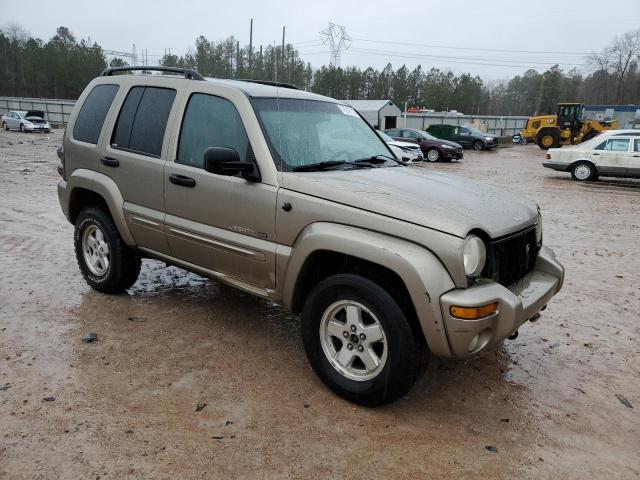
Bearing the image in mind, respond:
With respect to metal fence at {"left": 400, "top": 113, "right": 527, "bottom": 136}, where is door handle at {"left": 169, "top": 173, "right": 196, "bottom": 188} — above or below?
below

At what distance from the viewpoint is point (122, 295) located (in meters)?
5.00

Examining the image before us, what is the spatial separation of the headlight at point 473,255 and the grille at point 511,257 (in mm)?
100

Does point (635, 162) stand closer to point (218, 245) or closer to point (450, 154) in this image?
point (450, 154)

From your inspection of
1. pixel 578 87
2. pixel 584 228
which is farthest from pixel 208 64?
pixel 584 228

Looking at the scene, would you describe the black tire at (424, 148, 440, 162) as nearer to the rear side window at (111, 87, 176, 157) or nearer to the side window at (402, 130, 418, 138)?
the side window at (402, 130, 418, 138)

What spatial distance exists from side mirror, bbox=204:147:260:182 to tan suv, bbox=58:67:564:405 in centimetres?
1

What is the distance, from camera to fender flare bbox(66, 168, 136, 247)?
14.6 feet

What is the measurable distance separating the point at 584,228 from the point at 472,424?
736 cm

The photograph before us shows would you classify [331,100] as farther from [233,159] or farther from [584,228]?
[584,228]

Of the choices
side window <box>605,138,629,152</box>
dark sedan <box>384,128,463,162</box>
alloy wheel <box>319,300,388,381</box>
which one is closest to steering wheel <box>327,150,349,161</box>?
alloy wheel <box>319,300,388,381</box>

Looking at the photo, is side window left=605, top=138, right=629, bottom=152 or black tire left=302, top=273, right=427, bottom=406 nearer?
black tire left=302, top=273, right=427, bottom=406

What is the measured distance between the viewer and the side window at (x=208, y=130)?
3658 millimetres

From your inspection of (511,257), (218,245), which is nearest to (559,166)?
(511,257)

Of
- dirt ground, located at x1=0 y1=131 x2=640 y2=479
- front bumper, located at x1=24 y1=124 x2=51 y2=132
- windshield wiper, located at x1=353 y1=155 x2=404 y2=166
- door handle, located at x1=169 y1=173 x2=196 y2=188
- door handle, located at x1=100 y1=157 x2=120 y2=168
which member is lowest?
dirt ground, located at x1=0 y1=131 x2=640 y2=479
